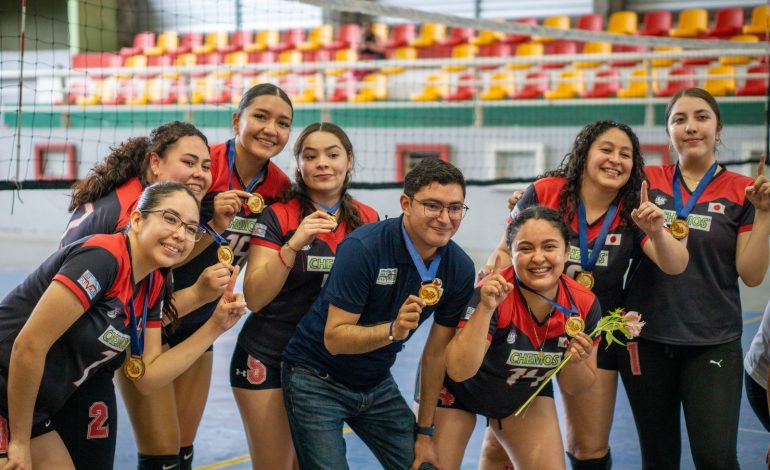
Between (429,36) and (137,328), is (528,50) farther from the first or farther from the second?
(137,328)

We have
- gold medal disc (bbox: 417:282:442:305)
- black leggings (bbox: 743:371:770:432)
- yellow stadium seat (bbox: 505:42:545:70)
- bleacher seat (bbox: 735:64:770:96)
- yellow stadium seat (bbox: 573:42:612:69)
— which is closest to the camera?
gold medal disc (bbox: 417:282:442:305)

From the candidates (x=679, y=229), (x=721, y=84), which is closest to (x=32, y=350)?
(x=679, y=229)

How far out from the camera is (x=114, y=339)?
334 cm

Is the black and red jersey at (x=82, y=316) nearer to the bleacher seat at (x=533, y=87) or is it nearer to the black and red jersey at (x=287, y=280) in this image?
the black and red jersey at (x=287, y=280)

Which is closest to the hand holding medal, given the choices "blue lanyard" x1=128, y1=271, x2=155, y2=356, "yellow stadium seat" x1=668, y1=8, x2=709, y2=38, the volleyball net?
"blue lanyard" x1=128, y1=271, x2=155, y2=356

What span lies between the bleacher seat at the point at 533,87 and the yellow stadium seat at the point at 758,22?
3076 millimetres

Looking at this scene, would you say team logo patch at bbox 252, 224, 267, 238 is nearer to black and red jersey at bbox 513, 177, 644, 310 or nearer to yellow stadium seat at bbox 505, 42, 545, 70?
black and red jersey at bbox 513, 177, 644, 310

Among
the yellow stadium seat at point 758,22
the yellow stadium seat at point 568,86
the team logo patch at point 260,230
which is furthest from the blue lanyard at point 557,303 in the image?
the yellow stadium seat at point 758,22

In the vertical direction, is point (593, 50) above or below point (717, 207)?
above

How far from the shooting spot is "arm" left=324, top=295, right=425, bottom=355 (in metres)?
3.51

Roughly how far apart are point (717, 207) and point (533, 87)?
11.7m

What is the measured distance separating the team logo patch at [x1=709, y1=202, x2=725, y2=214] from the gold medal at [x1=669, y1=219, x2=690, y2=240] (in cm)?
14

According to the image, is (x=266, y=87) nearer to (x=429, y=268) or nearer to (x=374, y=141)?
(x=429, y=268)

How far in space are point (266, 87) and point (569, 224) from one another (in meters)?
1.47
